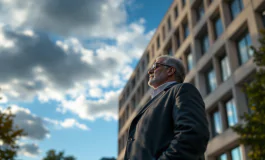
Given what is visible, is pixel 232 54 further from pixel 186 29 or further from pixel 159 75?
pixel 159 75

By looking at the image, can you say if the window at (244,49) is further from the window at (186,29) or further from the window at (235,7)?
the window at (186,29)

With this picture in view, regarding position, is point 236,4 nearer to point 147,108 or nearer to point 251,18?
point 251,18

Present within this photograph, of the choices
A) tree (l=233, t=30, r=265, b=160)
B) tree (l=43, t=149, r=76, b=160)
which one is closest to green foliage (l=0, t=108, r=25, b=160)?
tree (l=233, t=30, r=265, b=160)

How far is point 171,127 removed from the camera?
7.94ft

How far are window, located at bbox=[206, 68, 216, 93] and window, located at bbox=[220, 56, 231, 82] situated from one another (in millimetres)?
1133

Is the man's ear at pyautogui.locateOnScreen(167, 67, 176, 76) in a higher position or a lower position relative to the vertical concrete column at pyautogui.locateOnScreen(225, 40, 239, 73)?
lower

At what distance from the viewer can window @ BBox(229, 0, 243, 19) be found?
22.0m

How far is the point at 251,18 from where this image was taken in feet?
64.3

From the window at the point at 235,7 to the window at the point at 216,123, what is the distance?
299 inches

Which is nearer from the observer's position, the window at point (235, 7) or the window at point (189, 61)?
the window at point (235, 7)

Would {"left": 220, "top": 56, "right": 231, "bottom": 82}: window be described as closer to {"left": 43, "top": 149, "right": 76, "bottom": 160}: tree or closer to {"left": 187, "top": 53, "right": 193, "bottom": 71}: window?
{"left": 187, "top": 53, "right": 193, "bottom": 71}: window

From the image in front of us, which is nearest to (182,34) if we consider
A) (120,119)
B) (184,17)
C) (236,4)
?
(184,17)

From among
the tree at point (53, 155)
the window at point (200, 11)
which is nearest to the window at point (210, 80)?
the window at point (200, 11)

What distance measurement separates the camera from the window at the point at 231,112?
20.3 meters
